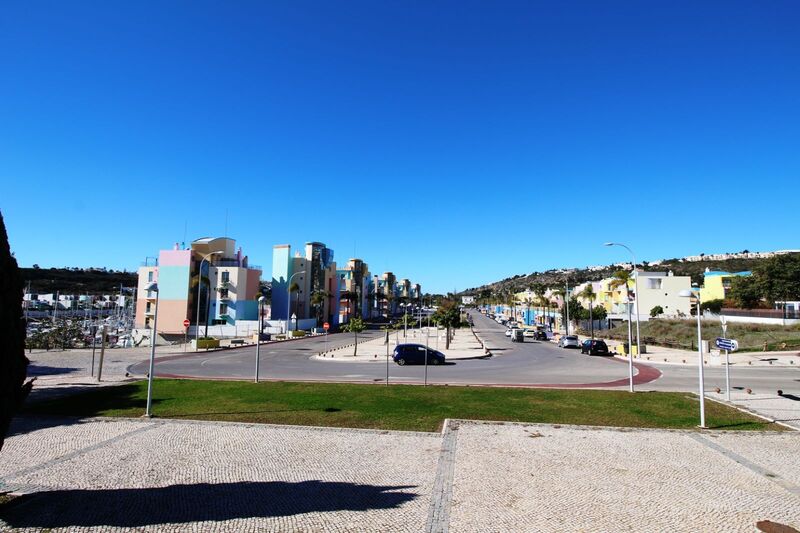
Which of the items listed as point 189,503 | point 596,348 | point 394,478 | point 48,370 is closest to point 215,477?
point 189,503

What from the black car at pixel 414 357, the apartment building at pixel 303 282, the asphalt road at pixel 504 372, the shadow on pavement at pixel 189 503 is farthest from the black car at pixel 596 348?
the apartment building at pixel 303 282

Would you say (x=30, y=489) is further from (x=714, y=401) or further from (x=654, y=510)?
(x=714, y=401)

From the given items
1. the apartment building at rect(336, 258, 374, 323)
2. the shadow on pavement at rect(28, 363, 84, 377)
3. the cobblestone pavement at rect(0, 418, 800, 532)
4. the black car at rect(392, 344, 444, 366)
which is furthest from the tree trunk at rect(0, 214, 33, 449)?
the apartment building at rect(336, 258, 374, 323)

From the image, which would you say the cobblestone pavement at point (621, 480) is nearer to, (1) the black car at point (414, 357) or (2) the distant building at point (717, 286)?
(1) the black car at point (414, 357)

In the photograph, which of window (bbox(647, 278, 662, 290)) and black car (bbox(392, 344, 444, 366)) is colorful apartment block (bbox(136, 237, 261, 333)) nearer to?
black car (bbox(392, 344, 444, 366))

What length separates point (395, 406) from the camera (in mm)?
16734

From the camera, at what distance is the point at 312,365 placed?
107ft

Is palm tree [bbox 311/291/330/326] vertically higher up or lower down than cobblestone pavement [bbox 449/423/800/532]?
higher up

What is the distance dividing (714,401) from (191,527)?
19392mm

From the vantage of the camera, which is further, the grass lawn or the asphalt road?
the asphalt road

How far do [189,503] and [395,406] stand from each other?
9448 mm

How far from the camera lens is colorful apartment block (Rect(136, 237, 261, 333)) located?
71.7 m

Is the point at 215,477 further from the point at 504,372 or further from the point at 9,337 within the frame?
the point at 504,372

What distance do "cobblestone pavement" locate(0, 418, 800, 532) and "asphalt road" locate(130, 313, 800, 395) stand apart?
444 inches
